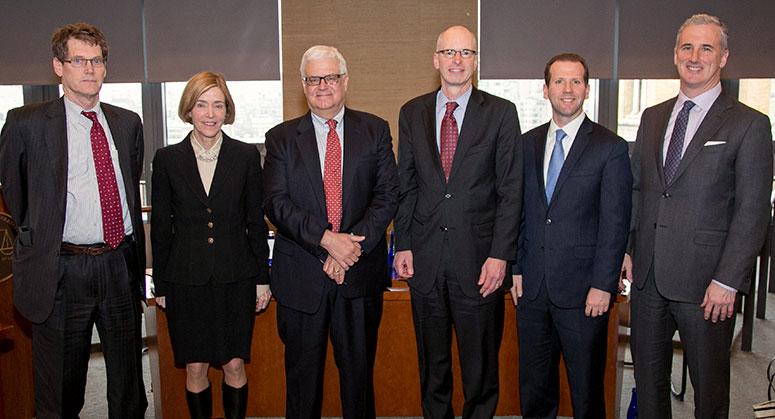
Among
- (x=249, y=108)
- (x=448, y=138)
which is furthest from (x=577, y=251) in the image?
(x=249, y=108)

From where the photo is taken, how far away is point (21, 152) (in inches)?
97.2

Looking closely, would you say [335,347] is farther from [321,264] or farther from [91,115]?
[91,115]

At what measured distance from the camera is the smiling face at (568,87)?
2.66 meters

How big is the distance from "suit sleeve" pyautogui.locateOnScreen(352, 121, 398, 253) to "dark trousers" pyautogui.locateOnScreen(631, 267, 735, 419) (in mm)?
1144

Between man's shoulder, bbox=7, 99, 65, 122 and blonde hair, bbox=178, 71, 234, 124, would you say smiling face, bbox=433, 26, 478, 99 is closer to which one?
blonde hair, bbox=178, 71, 234, 124

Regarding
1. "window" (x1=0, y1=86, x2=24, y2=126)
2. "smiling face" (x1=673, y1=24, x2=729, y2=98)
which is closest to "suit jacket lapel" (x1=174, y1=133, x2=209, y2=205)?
"smiling face" (x1=673, y1=24, x2=729, y2=98)

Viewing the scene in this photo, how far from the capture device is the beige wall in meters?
5.64

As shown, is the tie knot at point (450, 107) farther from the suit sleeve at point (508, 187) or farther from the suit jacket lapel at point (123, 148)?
the suit jacket lapel at point (123, 148)

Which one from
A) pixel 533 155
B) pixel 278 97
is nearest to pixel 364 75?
pixel 278 97

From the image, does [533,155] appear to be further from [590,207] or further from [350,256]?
[350,256]

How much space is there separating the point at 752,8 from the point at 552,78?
154 inches

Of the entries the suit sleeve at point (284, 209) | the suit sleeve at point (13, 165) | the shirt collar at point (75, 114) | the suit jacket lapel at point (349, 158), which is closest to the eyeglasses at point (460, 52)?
the suit jacket lapel at point (349, 158)

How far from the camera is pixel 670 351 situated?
266 centimetres

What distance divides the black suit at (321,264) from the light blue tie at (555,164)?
673 millimetres
